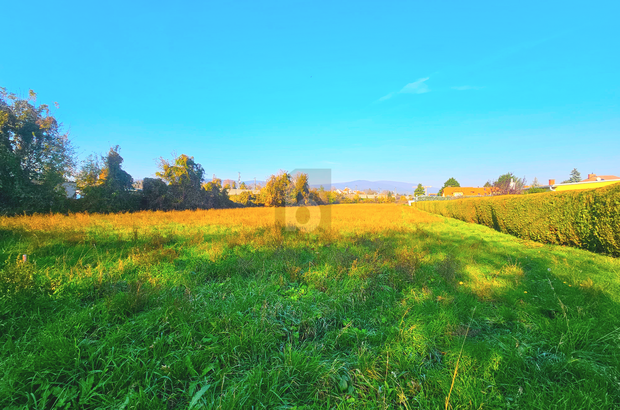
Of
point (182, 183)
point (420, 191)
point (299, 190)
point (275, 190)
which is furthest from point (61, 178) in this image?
point (420, 191)

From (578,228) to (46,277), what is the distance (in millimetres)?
11848

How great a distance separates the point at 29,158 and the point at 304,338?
2011 centimetres

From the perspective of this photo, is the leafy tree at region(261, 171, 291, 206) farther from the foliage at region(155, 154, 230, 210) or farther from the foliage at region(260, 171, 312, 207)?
the foliage at region(155, 154, 230, 210)

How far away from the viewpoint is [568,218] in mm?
6879

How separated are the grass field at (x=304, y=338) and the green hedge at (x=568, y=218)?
8.88 ft

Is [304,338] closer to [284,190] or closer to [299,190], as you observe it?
[284,190]

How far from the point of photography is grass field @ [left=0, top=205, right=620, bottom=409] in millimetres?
1664

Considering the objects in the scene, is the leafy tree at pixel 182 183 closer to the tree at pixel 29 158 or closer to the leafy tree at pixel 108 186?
the leafy tree at pixel 108 186

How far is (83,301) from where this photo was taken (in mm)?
2863

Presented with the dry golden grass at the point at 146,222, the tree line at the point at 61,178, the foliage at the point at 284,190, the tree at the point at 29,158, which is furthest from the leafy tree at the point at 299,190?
the tree at the point at 29,158

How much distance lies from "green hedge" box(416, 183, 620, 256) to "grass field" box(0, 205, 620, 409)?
271cm

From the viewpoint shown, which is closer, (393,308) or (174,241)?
(393,308)

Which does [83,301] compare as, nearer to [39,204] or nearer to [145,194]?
[39,204]

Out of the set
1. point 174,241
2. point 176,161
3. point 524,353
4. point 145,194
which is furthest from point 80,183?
point 524,353
